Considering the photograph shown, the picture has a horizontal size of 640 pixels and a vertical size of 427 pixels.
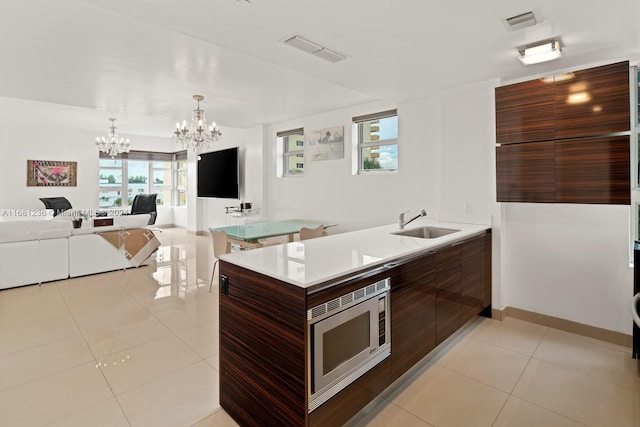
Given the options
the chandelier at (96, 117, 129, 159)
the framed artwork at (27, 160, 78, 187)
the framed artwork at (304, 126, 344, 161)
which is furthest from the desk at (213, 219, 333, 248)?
the framed artwork at (27, 160, 78, 187)

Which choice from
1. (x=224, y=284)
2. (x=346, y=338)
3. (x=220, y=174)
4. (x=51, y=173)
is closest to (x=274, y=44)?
(x=224, y=284)

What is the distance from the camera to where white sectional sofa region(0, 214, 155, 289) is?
3.91 meters

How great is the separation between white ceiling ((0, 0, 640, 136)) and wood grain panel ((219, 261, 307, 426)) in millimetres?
1630

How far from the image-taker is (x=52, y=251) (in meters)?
4.20

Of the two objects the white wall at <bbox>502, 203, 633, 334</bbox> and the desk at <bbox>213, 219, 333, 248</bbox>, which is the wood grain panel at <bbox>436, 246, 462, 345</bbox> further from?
the desk at <bbox>213, 219, 333, 248</bbox>

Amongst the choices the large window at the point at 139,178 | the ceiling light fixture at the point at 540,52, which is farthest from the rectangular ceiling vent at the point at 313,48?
the large window at the point at 139,178

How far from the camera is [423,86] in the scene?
3.44m

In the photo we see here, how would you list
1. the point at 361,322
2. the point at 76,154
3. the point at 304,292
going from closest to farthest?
the point at 304,292, the point at 361,322, the point at 76,154

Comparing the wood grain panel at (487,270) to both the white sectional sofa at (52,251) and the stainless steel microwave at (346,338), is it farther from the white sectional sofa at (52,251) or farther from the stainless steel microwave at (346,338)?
the white sectional sofa at (52,251)

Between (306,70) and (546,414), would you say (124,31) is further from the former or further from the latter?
(546,414)

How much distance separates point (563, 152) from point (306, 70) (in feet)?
7.45

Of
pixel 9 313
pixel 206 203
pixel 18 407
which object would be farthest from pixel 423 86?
pixel 206 203

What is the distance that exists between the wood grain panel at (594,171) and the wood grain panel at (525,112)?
0.21 m

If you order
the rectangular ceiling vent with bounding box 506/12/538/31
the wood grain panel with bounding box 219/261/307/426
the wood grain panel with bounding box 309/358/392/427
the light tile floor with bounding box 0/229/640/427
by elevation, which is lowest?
the light tile floor with bounding box 0/229/640/427
